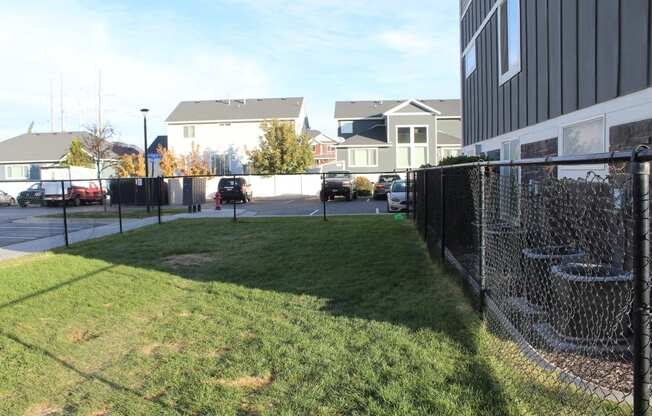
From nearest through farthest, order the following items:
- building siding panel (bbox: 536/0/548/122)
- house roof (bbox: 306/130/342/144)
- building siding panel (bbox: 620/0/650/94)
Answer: building siding panel (bbox: 620/0/650/94) < building siding panel (bbox: 536/0/548/122) < house roof (bbox: 306/130/342/144)

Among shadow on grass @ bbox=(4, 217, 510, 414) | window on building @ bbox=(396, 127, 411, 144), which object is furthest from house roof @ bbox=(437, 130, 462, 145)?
shadow on grass @ bbox=(4, 217, 510, 414)

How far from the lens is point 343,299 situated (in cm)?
634

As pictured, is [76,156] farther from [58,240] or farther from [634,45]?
[634,45]

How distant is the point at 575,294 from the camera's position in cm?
414

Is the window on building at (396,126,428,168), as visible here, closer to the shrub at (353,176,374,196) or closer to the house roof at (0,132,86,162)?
the shrub at (353,176,374,196)

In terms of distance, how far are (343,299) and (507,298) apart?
2013 mm

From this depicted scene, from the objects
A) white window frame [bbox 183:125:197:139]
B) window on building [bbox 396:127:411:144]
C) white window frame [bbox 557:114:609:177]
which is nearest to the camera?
white window frame [bbox 557:114:609:177]

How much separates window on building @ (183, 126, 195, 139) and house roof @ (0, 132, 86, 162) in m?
11.4

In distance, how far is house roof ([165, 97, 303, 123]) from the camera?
49656 mm

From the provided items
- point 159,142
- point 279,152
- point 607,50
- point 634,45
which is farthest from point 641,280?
point 159,142

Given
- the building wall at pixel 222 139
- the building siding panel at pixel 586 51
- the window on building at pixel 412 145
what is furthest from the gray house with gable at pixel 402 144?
the building siding panel at pixel 586 51

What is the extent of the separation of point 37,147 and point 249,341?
57.9 meters

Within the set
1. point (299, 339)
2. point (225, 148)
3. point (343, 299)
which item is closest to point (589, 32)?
point (343, 299)

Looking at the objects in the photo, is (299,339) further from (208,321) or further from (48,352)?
(48,352)
